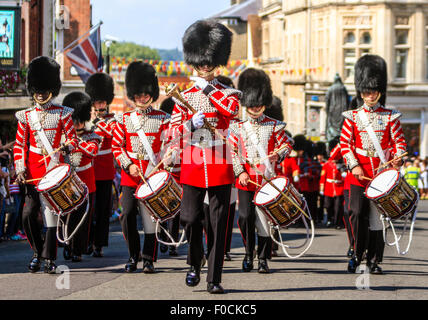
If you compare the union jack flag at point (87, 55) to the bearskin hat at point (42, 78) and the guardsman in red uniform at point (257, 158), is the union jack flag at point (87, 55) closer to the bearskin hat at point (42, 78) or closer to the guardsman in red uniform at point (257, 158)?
the bearskin hat at point (42, 78)

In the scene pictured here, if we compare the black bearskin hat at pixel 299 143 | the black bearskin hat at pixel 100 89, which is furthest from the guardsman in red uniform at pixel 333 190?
the black bearskin hat at pixel 100 89

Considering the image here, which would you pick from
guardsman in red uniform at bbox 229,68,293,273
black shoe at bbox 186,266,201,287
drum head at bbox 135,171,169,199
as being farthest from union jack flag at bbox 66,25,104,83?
black shoe at bbox 186,266,201,287

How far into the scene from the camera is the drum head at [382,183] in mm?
9500

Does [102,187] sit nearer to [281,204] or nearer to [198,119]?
[281,204]

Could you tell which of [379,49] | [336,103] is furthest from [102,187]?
[379,49]

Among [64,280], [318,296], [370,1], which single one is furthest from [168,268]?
[370,1]

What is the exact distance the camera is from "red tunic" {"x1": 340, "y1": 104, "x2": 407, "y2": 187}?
33.2ft

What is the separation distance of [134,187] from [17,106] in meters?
12.4

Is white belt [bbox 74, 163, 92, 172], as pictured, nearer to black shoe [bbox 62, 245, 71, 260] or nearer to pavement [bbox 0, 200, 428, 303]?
black shoe [bbox 62, 245, 71, 260]

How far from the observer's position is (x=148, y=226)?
1012 centimetres

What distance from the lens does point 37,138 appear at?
10.1m

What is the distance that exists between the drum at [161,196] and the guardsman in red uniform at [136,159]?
369 millimetres

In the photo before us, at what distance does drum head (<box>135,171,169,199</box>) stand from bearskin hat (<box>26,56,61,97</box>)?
154 cm

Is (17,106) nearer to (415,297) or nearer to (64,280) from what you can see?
(64,280)
